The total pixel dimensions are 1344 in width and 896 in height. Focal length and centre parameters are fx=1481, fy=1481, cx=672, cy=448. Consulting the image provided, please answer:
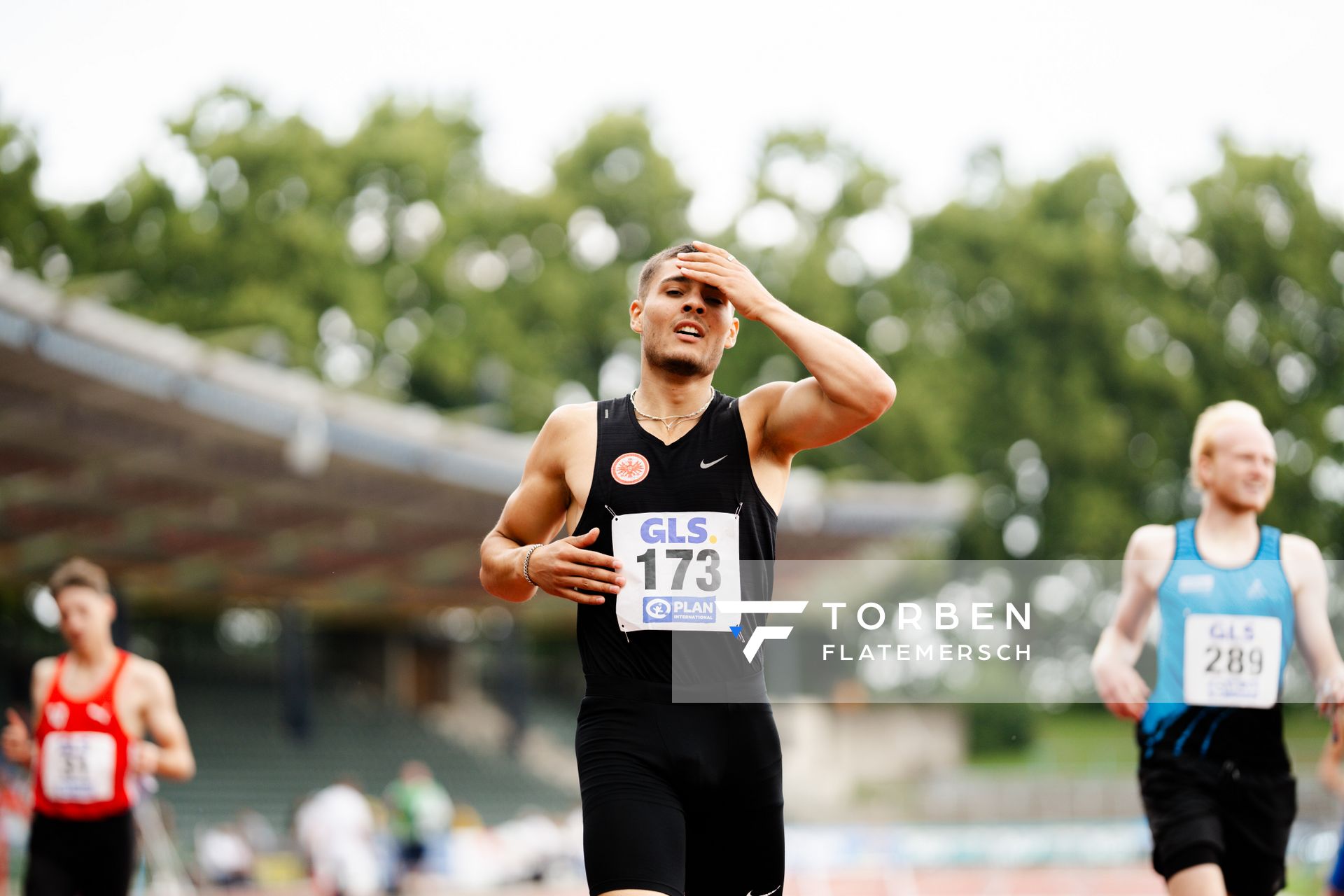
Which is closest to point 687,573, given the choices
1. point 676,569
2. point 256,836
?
point 676,569

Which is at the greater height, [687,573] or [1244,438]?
[1244,438]

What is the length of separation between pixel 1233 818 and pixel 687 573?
8.17 feet

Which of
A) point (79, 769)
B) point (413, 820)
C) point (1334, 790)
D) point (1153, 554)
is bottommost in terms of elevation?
point (413, 820)

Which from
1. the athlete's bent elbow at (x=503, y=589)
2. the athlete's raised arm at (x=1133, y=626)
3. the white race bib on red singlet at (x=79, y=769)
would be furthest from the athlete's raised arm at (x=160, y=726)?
the athlete's raised arm at (x=1133, y=626)

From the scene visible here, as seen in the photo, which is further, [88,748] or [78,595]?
[78,595]

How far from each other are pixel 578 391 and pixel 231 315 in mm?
9044

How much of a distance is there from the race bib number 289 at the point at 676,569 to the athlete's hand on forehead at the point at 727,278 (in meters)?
0.57

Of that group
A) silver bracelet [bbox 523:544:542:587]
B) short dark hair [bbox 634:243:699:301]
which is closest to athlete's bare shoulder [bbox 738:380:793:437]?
short dark hair [bbox 634:243:699:301]

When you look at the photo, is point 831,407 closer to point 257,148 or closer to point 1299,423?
point 257,148

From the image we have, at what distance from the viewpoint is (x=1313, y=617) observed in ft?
17.4

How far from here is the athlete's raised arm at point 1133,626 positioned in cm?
538

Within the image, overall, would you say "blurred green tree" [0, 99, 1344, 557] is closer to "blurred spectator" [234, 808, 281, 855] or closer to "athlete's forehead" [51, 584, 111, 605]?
"blurred spectator" [234, 808, 281, 855]

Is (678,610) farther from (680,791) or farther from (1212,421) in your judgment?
(1212,421)

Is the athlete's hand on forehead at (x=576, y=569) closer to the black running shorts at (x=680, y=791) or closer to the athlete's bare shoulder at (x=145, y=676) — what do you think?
the black running shorts at (x=680, y=791)
